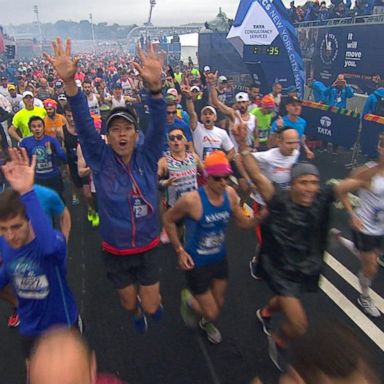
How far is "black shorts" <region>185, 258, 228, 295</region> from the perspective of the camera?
3.79 metres

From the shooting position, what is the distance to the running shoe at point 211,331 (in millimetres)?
4008

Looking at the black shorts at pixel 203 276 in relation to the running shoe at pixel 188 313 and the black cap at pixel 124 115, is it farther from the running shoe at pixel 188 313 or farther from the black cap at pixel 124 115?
the black cap at pixel 124 115

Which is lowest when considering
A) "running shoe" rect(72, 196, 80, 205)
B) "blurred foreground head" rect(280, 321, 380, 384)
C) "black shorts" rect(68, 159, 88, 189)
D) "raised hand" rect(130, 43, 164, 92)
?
"running shoe" rect(72, 196, 80, 205)

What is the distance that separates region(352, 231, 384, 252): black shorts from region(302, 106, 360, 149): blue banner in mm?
6135

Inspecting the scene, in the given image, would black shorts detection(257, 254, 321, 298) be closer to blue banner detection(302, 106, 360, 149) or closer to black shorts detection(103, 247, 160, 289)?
black shorts detection(103, 247, 160, 289)

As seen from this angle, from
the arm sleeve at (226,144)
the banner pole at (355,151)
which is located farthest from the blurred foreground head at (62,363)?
the banner pole at (355,151)

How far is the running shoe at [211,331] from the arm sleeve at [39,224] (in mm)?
2074

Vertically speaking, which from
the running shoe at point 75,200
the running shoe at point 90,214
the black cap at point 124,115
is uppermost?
the black cap at point 124,115

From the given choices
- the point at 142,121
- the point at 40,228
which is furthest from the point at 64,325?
the point at 142,121

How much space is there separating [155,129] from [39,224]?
1.45 m

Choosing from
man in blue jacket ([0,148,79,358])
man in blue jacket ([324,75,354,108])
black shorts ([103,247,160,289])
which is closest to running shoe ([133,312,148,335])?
black shorts ([103,247,160,289])

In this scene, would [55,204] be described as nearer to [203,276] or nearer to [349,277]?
[203,276]

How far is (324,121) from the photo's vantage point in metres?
10.6

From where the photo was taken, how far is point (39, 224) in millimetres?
2479
